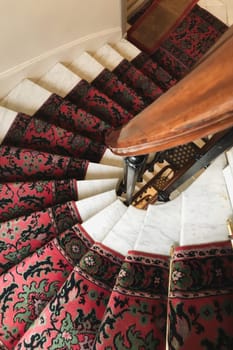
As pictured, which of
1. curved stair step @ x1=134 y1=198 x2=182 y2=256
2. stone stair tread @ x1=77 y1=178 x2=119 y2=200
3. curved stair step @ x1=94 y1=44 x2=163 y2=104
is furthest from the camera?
curved stair step @ x1=94 y1=44 x2=163 y2=104

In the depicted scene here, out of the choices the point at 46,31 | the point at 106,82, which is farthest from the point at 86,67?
the point at 46,31

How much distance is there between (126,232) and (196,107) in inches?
45.6

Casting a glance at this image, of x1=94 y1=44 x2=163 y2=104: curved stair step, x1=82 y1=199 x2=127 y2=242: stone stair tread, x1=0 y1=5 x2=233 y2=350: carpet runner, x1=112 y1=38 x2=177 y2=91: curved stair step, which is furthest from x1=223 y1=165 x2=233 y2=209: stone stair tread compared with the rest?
x1=112 y1=38 x2=177 y2=91: curved stair step

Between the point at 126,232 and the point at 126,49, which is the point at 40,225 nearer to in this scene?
the point at 126,232

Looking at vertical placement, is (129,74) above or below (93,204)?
above

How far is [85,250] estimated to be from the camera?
175cm

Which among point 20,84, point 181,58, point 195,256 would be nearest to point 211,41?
point 181,58

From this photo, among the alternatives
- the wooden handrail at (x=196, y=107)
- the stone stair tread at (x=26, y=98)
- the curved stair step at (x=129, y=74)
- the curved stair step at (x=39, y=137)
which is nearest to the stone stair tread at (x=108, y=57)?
the curved stair step at (x=129, y=74)

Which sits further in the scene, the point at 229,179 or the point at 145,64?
the point at 145,64

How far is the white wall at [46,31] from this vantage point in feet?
7.36

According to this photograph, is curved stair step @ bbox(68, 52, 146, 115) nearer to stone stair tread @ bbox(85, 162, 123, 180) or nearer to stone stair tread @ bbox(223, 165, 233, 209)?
stone stair tread @ bbox(85, 162, 123, 180)

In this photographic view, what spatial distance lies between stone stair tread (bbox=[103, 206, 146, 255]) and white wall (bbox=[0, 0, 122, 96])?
5.21ft

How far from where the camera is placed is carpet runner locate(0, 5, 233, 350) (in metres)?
1.29

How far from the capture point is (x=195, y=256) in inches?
55.7
